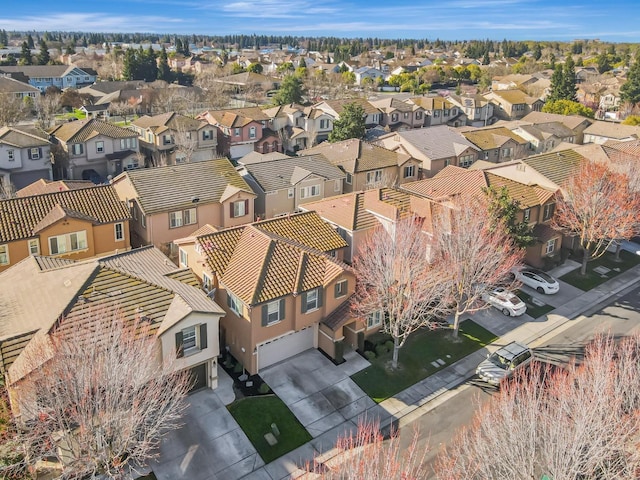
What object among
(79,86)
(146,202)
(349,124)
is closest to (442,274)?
(146,202)

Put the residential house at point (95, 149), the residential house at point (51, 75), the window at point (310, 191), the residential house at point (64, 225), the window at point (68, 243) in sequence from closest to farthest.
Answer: the residential house at point (64, 225)
the window at point (68, 243)
the window at point (310, 191)
the residential house at point (95, 149)
the residential house at point (51, 75)

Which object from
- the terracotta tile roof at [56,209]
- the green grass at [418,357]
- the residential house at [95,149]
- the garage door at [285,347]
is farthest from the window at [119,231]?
the residential house at [95,149]

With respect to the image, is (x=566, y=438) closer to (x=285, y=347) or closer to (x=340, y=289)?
(x=340, y=289)

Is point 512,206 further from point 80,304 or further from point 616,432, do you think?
point 80,304

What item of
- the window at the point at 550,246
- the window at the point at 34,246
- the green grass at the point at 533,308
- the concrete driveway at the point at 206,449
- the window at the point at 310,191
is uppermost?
the window at the point at 310,191

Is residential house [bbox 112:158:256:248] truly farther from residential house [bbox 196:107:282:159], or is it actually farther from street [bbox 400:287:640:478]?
residential house [bbox 196:107:282:159]

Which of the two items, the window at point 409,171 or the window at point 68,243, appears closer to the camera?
the window at point 68,243

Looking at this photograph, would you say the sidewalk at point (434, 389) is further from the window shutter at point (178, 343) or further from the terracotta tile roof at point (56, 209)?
the terracotta tile roof at point (56, 209)
